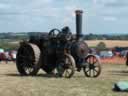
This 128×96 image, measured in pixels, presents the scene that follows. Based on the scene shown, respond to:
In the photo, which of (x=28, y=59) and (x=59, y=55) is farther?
(x=28, y=59)

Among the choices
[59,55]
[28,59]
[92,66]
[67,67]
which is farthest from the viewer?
[28,59]

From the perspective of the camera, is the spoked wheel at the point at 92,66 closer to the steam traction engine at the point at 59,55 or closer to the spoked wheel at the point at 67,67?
the steam traction engine at the point at 59,55

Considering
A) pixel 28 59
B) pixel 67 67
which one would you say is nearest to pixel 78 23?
pixel 67 67

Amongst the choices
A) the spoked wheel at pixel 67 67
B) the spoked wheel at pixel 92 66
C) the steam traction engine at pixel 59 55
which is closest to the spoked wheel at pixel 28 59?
the steam traction engine at pixel 59 55

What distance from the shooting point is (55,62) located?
21344 mm

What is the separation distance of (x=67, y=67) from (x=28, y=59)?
7.49ft

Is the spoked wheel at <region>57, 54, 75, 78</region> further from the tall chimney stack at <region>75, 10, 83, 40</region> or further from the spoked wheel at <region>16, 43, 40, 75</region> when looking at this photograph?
the spoked wheel at <region>16, 43, 40, 75</region>

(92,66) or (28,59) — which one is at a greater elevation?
(28,59)

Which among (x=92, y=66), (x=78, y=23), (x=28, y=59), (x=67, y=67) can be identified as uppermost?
(x=78, y=23)

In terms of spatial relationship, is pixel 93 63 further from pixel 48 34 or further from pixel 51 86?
pixel 51 86

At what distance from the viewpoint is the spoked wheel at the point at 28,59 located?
69.4 feet

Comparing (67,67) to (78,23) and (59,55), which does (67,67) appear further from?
(78,23)

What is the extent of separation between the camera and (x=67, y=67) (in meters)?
20.2

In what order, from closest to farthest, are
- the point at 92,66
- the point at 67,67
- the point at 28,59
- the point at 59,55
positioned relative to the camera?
the point at 67,67
the point at 59,55
the point at 92,66
the point at 28,59
